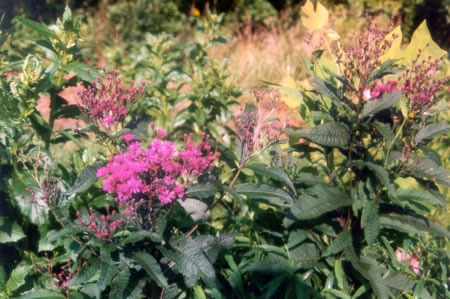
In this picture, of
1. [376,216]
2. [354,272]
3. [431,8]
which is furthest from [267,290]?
[431,8]

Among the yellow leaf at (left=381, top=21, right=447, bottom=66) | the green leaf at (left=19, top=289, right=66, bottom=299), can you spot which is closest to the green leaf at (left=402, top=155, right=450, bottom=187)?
the yellow leaf at (left=381, top=21, right=447, bottom=66)

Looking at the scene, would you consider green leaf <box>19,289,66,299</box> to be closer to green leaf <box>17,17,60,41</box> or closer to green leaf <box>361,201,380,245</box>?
green leaf <box>17,17,60,41</box>

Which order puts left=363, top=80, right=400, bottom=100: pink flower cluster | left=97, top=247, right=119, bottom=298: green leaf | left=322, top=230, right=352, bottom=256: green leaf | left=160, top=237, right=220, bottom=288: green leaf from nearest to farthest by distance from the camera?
left=97, top=247, right=119, bottom=298: green leaf
left=160, top=237, right=220, bottom=288: green leaf
left=322, top=230, right=352, bottom=256: green leaf
left=363, top=80, right=400, bottom=100: pink flower cluster

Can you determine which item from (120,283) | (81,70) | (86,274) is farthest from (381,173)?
(81,70)

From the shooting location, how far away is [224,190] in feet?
5.99

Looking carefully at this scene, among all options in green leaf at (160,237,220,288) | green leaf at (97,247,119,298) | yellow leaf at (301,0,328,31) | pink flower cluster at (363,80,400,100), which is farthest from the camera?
yellow leaf at (301,0,328,31)

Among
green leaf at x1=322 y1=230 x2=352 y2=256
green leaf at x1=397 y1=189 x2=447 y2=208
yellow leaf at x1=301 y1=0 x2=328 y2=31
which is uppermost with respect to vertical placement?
yellow leaf at x1=301 y1=0 x2=328 y2=31

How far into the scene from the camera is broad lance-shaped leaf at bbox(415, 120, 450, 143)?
207 centimetres

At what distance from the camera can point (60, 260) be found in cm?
214

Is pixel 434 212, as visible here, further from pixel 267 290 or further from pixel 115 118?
pixel 115 118

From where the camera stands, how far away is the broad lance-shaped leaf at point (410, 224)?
2.07 m

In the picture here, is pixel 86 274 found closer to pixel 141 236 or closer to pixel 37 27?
pixel 141 236

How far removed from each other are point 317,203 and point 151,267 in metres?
0.83

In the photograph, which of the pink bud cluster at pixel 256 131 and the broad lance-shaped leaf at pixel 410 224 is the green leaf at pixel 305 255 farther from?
the pink bud cluster at pixel 256 131
